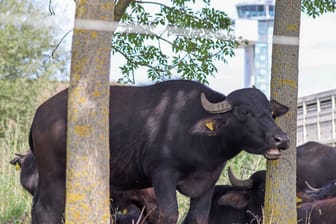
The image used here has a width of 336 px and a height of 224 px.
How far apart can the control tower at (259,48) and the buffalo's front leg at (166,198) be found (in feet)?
6.70

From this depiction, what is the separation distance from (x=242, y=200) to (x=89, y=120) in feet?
14.2


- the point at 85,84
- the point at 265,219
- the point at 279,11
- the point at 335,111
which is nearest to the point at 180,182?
the point at 265,219

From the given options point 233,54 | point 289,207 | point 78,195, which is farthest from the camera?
point 233,54

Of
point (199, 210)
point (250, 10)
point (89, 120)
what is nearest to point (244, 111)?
point (199, 210)

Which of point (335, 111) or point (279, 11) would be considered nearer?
point (279, 11)

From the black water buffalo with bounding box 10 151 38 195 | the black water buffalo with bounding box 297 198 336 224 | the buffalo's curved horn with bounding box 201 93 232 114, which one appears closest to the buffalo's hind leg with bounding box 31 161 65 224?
the buffalo's curved horn with bounding box 201 93 232 114

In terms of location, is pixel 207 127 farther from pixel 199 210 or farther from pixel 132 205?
pixel 132 205

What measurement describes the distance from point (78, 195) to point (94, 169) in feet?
0.78

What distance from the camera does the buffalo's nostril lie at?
26.5ft

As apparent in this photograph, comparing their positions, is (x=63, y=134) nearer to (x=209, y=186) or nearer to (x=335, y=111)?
(x=209, y=186)

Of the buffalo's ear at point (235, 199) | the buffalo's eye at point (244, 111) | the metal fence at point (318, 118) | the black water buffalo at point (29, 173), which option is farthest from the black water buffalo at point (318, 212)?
the metal fence at point (318, 118)

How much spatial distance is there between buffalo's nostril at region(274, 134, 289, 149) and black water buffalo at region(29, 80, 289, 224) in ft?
0.78

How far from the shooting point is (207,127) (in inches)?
341

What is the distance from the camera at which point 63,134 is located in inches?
351
